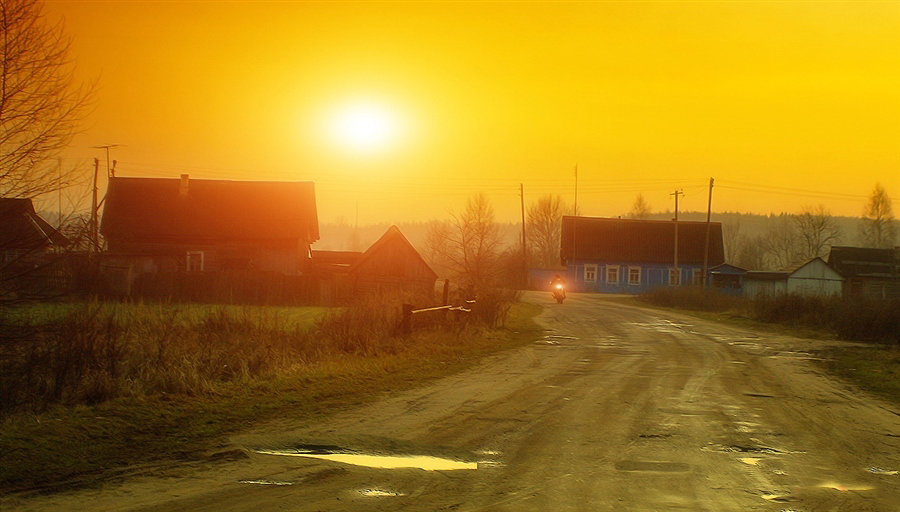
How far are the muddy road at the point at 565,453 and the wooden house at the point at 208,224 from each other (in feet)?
124

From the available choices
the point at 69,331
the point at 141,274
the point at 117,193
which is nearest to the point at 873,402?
the point at 69,331

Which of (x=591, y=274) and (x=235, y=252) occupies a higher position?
(x=235, y=252)

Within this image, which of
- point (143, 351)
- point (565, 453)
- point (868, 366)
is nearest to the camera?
point (565, 453)

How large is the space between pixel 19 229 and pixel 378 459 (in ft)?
20.5

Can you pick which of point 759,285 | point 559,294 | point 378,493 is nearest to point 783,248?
point 759,285

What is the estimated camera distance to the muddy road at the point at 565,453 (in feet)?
24.3

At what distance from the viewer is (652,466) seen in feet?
29.2

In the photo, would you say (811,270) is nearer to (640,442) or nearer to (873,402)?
(873,402)

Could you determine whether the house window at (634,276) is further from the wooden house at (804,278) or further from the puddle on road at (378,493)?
the puddle on road at (378,493)

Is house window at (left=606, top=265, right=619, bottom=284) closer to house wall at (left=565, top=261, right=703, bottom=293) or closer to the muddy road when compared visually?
house wall at (left=565, top=261, right=703, bottom=293)

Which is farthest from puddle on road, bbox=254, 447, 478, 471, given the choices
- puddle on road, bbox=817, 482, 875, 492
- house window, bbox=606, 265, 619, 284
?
house window, bbox=606, 265, 619, 284

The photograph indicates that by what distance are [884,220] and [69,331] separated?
12229 centimetres

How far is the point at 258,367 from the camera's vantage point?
14969 millimetres

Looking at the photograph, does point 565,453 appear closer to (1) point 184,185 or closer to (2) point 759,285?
(1) point 184,185
